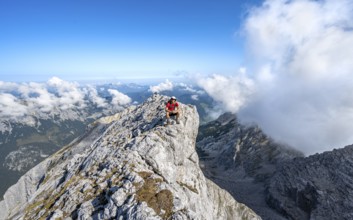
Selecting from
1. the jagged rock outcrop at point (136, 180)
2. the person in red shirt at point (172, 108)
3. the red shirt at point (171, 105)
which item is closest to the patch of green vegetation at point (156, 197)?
the jagged rock outcrop at point (136, 180)

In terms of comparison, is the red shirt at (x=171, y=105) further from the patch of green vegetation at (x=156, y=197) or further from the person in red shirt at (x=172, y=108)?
the patch of green vegetation at (x=156, y=197)


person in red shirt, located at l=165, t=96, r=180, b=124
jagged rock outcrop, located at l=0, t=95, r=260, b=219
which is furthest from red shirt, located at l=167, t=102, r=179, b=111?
jagged rock outcrop, located at l=0, t=95, r=260, b=219

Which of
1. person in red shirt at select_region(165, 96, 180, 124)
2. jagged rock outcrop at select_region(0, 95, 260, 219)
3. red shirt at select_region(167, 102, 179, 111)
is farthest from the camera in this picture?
red shirt at select_region(167, 102, 179, 111)

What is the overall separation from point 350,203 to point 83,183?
192 m

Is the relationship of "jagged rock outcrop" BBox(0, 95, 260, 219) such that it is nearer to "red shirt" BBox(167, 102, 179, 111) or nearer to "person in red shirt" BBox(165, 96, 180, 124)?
"person in red shirt" BBox(165, 96, 180, 124)

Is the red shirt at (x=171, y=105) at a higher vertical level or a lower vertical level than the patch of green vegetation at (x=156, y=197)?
higher

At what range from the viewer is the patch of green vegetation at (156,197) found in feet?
178

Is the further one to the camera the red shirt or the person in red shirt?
the red shirt

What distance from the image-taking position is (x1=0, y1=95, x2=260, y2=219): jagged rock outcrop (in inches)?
2217

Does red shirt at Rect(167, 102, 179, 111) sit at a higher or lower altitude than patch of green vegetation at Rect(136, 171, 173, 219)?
higher

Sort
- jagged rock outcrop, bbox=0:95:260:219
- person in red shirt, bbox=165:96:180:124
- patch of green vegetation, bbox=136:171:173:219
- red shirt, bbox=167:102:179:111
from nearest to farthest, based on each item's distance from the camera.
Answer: patch of green vegetation, bbox=136:171:173:219 < jagged rock outcrop, bbox=0:95:260:219 < person in red shirt, bbox=165:96:180:124 < red shirt, bbox=167:102:179:111

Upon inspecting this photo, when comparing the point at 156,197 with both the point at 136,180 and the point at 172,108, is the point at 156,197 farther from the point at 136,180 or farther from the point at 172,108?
the point at 172,108

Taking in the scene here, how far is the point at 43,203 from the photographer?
71.4m

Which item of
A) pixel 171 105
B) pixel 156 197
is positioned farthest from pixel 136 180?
pixel 171 105
